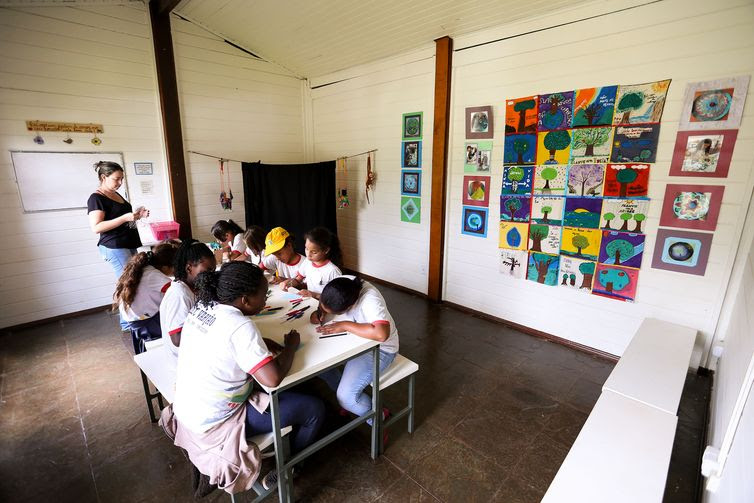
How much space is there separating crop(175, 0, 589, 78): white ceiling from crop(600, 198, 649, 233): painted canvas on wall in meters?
1.56

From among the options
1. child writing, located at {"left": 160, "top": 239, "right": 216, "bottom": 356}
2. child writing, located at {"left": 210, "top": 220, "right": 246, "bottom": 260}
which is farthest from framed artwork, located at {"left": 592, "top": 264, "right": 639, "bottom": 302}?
child writing, located at {"left": 210, "top": 220, "right": 246, "bottom": 260}

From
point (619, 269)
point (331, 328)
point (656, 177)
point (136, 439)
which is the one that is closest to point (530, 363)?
point (619, 269)

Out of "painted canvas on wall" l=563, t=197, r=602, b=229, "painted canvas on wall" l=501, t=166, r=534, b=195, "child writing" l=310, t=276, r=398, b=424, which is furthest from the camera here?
"painted canvas on wall" l=501, t=166, r=534, b=195

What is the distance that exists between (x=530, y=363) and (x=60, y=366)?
3779 millimetres

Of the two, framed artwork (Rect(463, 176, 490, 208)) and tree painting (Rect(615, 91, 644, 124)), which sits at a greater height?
tree painting (Rect(615, 91, 644, 124))

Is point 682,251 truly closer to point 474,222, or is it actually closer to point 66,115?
point 474,222

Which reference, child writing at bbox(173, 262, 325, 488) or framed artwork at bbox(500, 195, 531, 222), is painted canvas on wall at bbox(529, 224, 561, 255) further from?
child writing at bbox(173, 262, 325, 488)

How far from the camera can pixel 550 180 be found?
312cm

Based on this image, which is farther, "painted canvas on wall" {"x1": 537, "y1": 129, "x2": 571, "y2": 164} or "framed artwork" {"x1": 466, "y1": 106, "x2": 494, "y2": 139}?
"framed artwork" {"x1": 466, "y1": 106, "x2": 494, "y2": 139}

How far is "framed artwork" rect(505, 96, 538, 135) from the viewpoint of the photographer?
314 cm

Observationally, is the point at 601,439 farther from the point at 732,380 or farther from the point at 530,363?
the point at 530,363

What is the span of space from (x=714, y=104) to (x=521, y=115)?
1273 mm

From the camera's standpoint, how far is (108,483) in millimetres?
1851

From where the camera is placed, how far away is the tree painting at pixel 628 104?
2.61 metres
